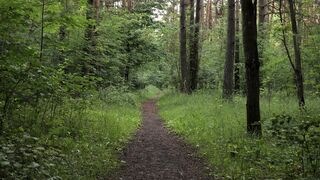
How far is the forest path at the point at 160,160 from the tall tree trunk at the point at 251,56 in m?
1.75

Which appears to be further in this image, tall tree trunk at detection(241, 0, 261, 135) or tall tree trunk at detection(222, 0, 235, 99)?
tall tree trunk at detection(222, 0, 235, 99)

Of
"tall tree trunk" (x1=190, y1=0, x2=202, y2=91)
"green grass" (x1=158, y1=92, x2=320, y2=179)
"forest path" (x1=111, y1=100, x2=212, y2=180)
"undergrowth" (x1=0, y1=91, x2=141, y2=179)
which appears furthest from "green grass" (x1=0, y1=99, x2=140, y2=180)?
"tall tree trunk" (x1=190, y1=0, x2=202, y2=91)

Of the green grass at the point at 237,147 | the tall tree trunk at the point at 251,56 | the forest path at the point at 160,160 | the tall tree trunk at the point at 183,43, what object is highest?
the tall tree trunk at the point at 183,43

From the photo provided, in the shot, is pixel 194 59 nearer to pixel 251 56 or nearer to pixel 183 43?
pixel 183 43

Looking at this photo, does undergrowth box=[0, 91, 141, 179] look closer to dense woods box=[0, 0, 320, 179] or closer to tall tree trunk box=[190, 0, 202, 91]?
dense woods box=[0, 0, 320, 179]

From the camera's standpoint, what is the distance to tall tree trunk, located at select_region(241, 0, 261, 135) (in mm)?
8781

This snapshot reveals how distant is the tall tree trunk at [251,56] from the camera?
346 inches

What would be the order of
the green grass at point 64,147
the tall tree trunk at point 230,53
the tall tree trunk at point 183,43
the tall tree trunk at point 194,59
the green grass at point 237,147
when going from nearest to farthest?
the green grass at point 64,147 < the green grass at point 237,147 < the tall tree trunk at point 230,53 < the tall tree trunk at point 183,43 < the tall tree trunk at point 194,59

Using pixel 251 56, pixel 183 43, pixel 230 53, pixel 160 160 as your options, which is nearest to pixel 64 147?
pixel 160 160

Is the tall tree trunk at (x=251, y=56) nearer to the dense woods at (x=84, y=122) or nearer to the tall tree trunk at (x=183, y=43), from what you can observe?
the dense woods at (x=84, y=122)

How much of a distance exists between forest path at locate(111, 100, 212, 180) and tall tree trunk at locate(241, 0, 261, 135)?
1.75 meters

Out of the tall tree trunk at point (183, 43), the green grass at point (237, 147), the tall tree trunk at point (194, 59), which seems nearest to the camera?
the green grass at point (237, 147)

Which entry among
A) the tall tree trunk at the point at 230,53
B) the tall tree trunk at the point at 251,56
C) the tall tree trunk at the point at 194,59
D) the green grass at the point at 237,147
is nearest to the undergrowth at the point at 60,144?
the green grass at the point at 237,147

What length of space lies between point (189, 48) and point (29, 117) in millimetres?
18589
